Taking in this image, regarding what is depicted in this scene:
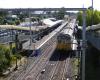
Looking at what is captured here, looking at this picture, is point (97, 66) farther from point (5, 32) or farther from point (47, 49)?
point (5, 32)

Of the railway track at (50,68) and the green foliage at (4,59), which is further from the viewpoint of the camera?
the green foliage at (4,59)

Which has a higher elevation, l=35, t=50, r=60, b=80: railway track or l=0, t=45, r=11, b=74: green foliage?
l=0, t=45, r=11, b=74: green foliage

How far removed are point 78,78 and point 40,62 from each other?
1069cm

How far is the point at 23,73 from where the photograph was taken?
2997 cm

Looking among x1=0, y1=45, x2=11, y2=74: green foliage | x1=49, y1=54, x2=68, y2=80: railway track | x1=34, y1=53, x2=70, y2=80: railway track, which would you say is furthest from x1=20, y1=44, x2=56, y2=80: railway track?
x1=0, y1=45, x2=11, y2=74: green foliage

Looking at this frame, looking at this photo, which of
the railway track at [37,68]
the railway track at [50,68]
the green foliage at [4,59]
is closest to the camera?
the railway track at [50,68]

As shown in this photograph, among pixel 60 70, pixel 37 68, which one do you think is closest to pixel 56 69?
pixel 60 70

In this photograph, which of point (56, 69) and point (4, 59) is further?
point (56, 69)

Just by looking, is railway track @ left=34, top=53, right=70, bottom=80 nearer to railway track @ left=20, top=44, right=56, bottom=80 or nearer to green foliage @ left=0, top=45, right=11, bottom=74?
railway track @ left=20, top=44, right=56, bottom=80

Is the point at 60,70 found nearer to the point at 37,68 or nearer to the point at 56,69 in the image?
the point at 56,69

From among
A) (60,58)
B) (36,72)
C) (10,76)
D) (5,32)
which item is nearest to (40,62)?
(60,58)

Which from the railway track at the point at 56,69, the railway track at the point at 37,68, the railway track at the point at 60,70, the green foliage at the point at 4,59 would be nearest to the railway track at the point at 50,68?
the railway track at the point at 56,69

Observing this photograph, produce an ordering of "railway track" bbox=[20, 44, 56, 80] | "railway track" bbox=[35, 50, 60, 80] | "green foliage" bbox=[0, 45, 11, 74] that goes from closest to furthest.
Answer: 1. "railway track" bbox=[35, 50, 60, 80]
2. "railway track" bbox=[20, 44, 56, 80]
3. "green foliage" bbox=[0, 45, 11, 74]

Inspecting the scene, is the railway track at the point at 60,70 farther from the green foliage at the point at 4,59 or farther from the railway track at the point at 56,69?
the green foliage at the point at 4,59
